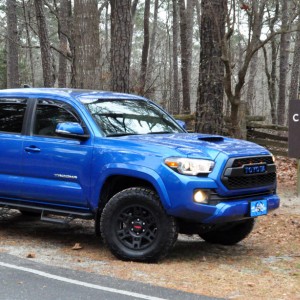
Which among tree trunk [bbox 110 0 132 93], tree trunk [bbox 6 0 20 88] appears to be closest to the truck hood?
tree trunk [bbox 110 0 132 93]

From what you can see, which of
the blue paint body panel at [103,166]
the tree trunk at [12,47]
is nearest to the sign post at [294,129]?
the blue paint body panel at [103,166]

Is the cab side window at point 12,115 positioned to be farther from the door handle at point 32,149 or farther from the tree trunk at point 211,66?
the tree trunk at point 211,66

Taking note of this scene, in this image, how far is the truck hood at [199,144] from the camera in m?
6.08

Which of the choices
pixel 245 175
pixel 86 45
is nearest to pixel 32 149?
pixel 245 175

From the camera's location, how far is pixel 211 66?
36.7 feet

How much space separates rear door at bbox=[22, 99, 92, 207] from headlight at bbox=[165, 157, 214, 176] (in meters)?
1.22

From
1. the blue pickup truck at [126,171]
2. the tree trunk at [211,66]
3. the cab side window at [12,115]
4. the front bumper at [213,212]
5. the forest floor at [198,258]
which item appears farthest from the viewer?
the tree trunk at [211,66]

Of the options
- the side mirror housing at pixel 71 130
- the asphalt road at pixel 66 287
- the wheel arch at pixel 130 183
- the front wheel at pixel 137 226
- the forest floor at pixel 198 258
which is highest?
the side mirror housing at pixel 71 130

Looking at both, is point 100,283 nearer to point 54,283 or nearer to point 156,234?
point 54,283

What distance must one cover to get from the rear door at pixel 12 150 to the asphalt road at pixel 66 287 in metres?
1.48

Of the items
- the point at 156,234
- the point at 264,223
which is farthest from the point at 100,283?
the point at 264,223

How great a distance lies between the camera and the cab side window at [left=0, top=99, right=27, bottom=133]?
24.6 ft

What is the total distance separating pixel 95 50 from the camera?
518 inches

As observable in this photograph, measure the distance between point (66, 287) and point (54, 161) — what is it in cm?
202
